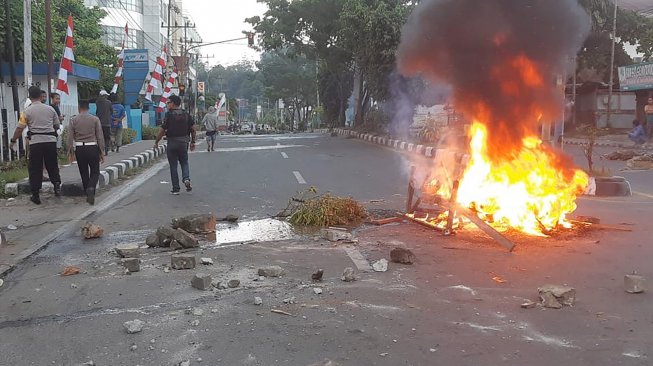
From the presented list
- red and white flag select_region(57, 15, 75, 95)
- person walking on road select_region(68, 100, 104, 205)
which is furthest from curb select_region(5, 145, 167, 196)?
red and white flag select_region(57, 15, 75, 95)

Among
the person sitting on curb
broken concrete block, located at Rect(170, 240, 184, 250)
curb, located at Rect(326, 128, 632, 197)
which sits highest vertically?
the person sitting on curb

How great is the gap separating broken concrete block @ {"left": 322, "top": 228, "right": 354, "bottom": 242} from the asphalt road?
190 millimetres

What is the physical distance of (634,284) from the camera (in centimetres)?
445

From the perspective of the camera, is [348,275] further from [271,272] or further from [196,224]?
[196,224]

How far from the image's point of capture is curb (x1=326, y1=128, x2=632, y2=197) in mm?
9859

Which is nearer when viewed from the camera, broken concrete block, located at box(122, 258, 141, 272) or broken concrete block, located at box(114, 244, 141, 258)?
broken concrete block, located at box(122, 258, 141, 272)

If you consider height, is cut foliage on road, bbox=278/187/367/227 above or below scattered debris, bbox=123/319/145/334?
above

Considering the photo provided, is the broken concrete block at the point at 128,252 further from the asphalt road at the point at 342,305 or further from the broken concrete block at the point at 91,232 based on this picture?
the broken concrete block at the point at 91,232

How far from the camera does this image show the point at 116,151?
18.5 m

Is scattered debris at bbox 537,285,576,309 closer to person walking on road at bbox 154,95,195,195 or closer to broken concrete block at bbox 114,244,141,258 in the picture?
broken concrete block at bbox 114,244,141,258

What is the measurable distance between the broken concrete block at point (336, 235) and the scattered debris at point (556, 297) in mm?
2535

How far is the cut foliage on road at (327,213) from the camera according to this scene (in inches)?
283

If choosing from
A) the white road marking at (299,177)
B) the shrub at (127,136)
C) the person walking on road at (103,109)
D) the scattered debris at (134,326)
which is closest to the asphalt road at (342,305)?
the scattered debris at (134,326)

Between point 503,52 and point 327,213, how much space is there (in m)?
2.86
